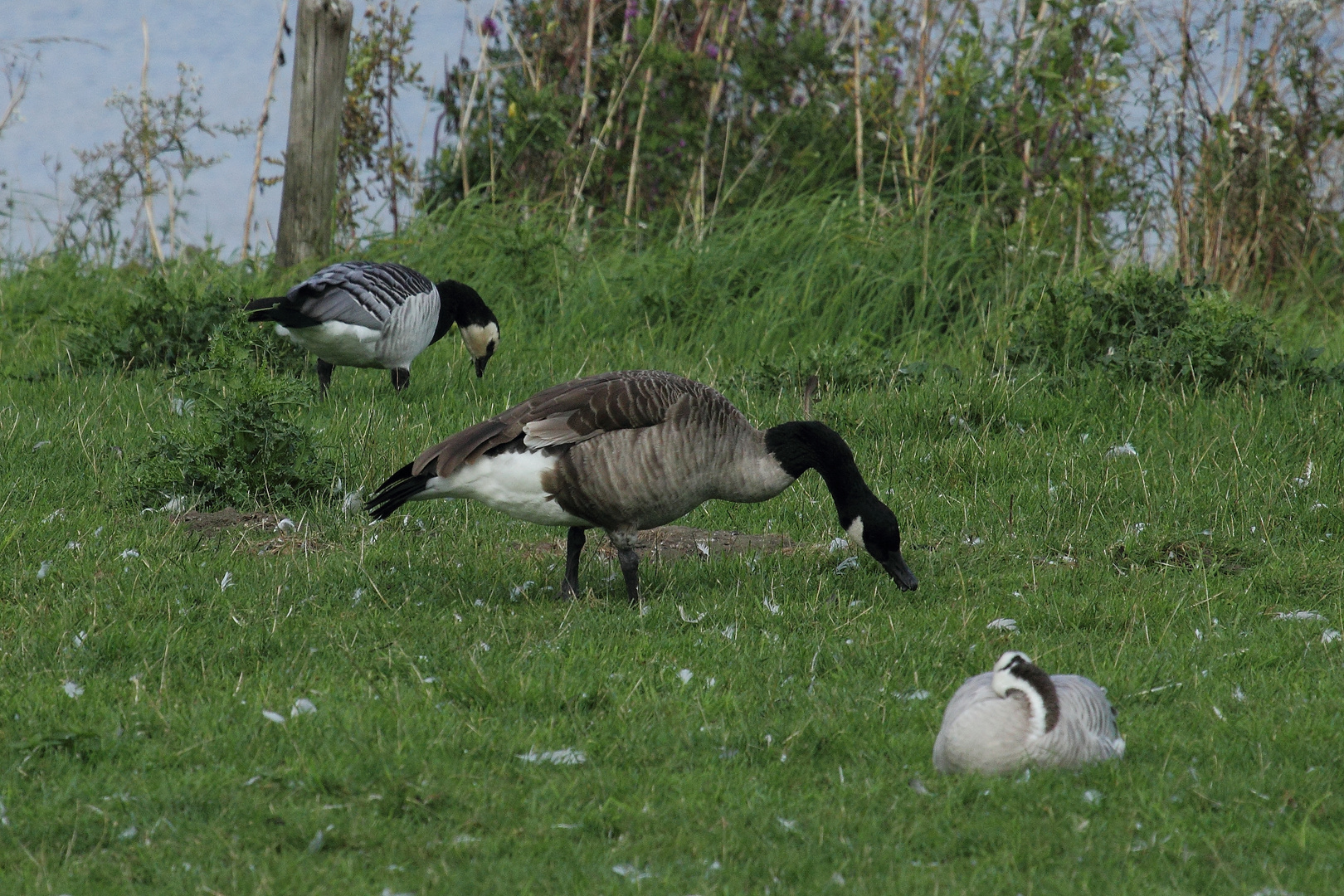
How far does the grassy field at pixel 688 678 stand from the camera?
12.1 ft

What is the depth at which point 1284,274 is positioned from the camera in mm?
13094

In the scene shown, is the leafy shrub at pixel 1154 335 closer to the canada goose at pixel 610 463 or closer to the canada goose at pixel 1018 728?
the canada goose at pixel 610 463

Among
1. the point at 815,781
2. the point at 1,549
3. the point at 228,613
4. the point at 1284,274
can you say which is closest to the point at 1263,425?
the point at 1284,274

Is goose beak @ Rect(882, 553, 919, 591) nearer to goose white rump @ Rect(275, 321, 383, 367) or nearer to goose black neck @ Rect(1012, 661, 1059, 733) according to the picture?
goose black neck @ Rect(1012, 661, 1059, 733)

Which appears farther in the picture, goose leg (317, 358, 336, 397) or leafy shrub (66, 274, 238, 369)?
leafy shrub (66, 274, 238, 369)

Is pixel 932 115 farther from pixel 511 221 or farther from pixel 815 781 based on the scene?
pixel 815 781

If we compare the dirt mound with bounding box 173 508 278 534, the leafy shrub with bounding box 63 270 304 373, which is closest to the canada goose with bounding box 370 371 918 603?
the dirt mound with bounding box 173 508 278 534

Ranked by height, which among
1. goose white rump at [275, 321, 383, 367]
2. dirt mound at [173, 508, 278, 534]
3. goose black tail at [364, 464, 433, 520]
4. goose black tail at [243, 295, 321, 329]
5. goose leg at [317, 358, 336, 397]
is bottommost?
dirt mound at [173, 508, 278, 534]

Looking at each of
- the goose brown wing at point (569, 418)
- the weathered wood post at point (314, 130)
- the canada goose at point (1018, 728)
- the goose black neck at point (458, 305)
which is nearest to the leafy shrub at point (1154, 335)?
the goose black neck at point (458, 305)

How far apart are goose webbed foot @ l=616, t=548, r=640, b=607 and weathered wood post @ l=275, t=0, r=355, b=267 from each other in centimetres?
714

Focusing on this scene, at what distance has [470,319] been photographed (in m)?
10.6

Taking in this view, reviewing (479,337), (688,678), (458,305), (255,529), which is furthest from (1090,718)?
(458,305)

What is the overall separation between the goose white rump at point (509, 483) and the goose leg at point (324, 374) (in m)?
4.42

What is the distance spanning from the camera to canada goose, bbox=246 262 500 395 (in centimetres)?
920
